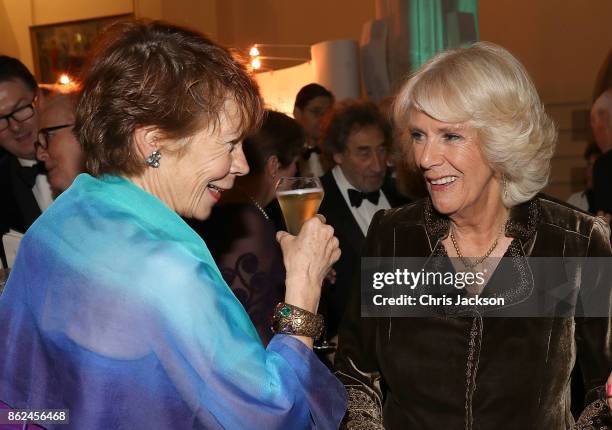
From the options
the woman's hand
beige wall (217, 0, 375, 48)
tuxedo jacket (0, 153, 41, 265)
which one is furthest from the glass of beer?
beige wall (217, 0, 375, 48)

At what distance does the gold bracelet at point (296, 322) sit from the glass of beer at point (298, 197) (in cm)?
51

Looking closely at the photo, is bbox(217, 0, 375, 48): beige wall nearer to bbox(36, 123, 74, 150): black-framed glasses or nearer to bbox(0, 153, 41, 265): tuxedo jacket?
bbox(0, 153, 41, 265): tuxedo jacket

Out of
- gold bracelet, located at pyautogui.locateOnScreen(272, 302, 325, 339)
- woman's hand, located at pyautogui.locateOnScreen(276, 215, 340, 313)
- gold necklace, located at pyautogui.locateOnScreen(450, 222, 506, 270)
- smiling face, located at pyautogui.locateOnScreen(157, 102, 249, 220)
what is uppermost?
smiling face, located at pyautogui.locateOnScreen(157, 102, 249, 220)

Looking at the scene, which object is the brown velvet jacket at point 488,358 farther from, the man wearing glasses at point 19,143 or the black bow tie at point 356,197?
the black bow tie at point 356,197

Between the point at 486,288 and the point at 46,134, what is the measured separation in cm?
181

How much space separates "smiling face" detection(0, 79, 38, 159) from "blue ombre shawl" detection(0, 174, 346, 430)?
216 centimetres

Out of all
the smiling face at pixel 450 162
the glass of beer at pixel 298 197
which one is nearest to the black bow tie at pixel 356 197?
the smiling face at pixel 450 162

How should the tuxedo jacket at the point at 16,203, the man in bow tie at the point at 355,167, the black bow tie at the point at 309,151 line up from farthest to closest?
the black bow tie at the point at 309,151, the man in bow tie at the point at 355,167, the tuxedo jacket at the point at 16,203

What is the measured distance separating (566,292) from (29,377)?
147 centimetres

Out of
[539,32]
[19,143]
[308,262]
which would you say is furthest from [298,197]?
[539,32]

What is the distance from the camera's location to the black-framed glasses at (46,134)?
3005 millimetres

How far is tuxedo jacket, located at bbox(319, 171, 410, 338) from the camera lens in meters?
3.86

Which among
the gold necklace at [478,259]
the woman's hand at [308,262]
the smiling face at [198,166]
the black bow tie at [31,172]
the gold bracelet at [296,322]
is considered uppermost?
the smiling face at [198,166]

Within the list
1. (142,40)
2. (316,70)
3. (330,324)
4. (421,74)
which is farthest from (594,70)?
(142,40)
